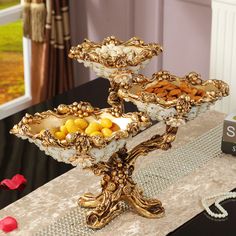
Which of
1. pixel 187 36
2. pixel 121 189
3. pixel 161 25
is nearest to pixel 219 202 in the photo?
pixel 121 189

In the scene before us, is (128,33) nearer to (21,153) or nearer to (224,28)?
(224,28)

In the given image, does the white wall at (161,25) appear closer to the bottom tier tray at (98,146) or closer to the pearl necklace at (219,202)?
the pearl necklace at (219,202)

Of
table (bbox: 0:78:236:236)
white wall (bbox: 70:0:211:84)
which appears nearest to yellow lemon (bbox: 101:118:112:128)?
table (bbox: 0:78:236:236)

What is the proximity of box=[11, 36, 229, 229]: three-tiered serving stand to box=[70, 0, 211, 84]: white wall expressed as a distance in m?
1.49

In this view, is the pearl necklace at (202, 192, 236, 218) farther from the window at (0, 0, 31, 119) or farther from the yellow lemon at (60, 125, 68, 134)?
the window at (0, 0, 31, 119)

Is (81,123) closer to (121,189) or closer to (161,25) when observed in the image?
(121,189)

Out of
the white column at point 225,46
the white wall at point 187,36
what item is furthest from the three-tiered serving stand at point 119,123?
the white wall at point 187,36

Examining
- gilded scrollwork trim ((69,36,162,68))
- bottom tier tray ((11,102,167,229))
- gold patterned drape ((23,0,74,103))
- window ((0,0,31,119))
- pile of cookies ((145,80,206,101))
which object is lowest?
window ((0,0,31,119))

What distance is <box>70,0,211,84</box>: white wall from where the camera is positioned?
13.3 feet

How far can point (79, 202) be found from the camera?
2.47m

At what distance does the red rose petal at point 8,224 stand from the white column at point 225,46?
1.41 metres

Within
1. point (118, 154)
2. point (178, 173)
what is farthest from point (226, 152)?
point (118, 154)

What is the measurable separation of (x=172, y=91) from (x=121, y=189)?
1.13ft

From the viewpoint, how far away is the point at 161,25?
4195 millimetres
